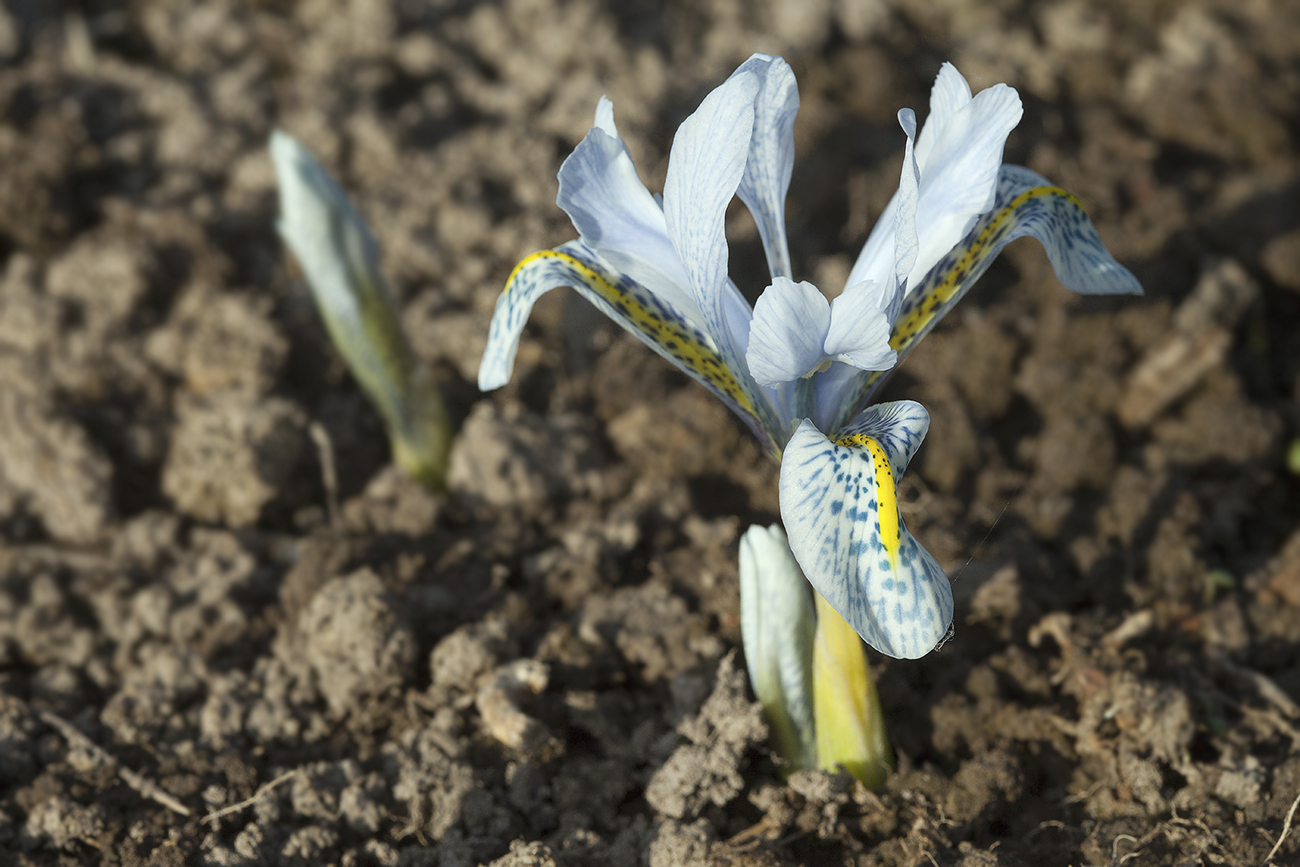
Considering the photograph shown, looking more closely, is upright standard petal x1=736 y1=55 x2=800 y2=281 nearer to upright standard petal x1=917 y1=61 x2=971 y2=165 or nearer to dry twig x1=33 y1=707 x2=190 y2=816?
upright standard petal x1=917 y1=61 x2=971 y2=165

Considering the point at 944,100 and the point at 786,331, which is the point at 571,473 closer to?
the point at 786,331

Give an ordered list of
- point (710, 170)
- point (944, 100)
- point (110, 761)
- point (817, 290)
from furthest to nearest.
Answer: point (110, 761) → point (944, 100) → point (710, 170) → point (817, 290)

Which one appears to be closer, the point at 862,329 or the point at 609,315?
the point at 862,329

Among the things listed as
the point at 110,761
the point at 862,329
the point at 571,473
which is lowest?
the point at 862,329

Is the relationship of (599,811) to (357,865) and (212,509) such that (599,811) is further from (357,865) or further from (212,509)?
(212,509)

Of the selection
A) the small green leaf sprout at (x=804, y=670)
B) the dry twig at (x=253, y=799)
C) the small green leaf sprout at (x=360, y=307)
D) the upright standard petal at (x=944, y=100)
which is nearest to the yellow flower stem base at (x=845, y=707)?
the small green leaf sprout at (x=804, y=670)

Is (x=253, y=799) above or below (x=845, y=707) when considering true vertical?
above

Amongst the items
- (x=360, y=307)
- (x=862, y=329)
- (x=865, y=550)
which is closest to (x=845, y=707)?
(x=865, y=550)

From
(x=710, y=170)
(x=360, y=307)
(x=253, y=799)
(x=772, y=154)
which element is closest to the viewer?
(x=710, y=170)
